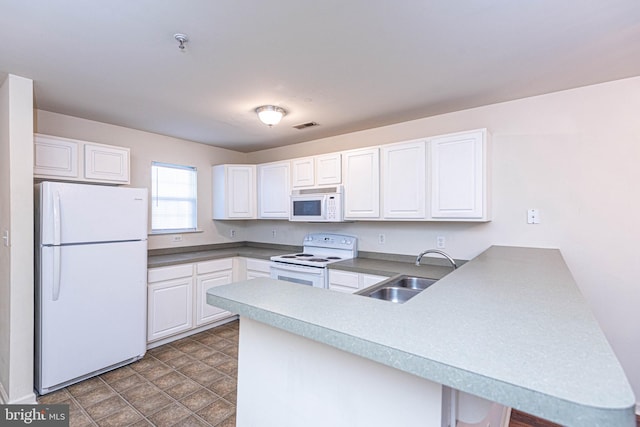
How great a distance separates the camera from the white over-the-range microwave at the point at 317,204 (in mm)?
3348

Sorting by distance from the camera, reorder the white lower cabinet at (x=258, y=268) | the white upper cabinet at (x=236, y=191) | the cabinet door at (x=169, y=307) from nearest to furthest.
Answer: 1. the cabinet door at (x=169, y=307)
2. the white lower cabinet at (x=258, y=268)
3. the white upper cabinet at (x=236, y=191)

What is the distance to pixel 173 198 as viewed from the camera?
398 centimetres

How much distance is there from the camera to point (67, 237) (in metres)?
2.43

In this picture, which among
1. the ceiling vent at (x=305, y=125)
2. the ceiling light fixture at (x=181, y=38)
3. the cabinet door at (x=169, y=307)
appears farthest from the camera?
the ceiling vent at (x=305, y=125)

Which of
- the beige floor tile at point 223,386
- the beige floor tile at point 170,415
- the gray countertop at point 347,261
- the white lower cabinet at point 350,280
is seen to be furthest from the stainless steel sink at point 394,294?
the beige floor tile at point 170,415

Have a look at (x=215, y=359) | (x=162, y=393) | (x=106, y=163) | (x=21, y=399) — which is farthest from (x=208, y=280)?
(x=21, y=399)

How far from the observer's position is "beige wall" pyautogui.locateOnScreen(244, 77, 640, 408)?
2.25 m

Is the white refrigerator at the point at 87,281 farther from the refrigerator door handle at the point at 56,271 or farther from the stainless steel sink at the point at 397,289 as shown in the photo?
the stainless steel sink at the point at 397,289

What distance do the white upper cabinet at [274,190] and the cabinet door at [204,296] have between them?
965mm

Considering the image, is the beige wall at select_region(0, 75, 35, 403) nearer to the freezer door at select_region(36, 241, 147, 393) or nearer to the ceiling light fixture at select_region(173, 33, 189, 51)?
the freezer door at select_region(36, 241, 147, 393)

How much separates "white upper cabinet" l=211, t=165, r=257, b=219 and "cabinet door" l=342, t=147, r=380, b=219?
5.02ft

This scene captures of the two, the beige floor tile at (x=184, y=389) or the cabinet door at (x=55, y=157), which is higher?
the cabinet door at (x=55, y=157)

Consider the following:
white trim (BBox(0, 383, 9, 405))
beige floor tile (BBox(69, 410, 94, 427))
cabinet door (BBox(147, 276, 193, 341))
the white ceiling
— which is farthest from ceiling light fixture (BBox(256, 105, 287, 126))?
white trim (BBox(0, 383, 9, 405))

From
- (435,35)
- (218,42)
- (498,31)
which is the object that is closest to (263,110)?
(218,42)
